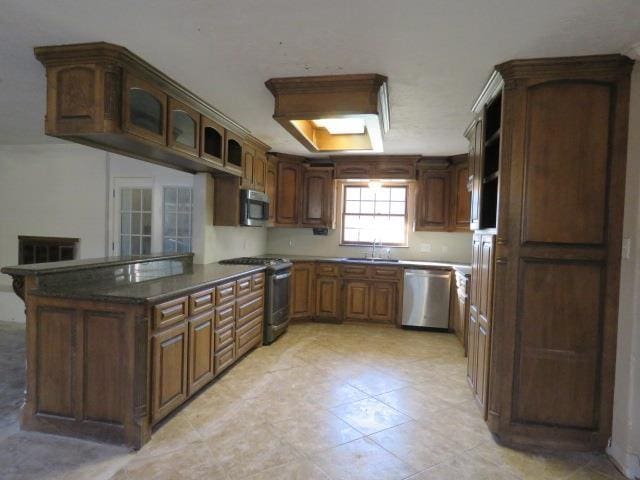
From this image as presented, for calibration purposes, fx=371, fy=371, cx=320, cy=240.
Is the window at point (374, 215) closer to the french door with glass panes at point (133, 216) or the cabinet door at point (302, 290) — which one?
the cabinet door at point (302, 290)

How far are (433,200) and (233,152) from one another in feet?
9.18

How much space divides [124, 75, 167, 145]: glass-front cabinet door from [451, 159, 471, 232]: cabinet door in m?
3.79

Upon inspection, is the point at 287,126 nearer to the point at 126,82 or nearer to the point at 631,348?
the point at 126,82

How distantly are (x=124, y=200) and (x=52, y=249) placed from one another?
1301 millimetres

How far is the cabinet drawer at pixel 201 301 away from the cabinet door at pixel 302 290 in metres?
2.14

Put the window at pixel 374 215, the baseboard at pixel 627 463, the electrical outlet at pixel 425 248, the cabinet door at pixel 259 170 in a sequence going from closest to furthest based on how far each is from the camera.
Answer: the baseboard at pixel 627 463 → the cabinet door at pixel 259 170 → the electrical outlet at pixel 425 248 → the window at pixel 374 215

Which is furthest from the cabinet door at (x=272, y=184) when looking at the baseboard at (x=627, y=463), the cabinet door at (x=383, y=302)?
the baseboard at (x=627, y=463)

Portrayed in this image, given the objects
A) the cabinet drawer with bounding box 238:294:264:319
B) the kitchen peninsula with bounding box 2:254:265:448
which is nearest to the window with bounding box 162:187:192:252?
the cabinet drawer with bounding box 238:294:264:319

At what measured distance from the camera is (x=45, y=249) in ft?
17.5

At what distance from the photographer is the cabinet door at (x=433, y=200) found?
16.8 feet

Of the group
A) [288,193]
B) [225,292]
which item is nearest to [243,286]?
[225,292]

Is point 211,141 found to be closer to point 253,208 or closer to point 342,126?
point 253,208

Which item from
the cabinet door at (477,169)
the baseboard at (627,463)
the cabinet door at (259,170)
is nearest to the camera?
the baseboard at (627,463)

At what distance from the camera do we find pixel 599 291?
2221 millimetres
